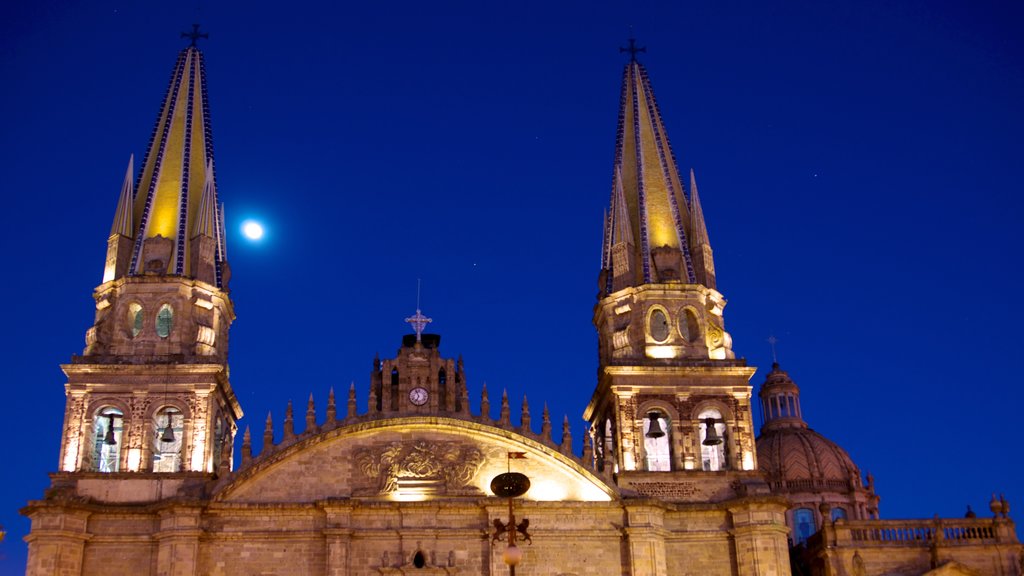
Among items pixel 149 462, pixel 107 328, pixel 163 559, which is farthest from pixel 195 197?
pixel 163 559

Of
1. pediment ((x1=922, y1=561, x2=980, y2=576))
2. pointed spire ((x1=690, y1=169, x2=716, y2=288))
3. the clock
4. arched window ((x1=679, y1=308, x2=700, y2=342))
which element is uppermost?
pointed spire ((x1=690, y1=169, x2=716, y2=288))

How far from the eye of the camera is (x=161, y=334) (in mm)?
47156

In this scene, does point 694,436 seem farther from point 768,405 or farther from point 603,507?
point 768,405

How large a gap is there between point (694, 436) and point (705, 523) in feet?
12.1

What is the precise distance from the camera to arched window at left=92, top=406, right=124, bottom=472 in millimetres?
45156

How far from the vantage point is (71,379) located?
45312 millimetres

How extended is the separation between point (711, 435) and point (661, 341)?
4.46 meters

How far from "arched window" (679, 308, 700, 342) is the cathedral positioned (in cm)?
9

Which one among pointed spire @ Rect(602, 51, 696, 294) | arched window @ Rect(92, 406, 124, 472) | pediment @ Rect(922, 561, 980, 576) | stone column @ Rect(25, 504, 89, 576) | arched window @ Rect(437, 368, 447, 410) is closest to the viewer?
stone column @ Rect(25, 504, 89, 576)

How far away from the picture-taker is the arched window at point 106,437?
45156 millimetres

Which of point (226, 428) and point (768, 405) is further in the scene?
point (768, 405)

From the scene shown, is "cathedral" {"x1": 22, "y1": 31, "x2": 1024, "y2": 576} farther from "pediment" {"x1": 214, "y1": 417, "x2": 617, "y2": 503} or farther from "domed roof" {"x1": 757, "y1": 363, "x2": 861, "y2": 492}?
"domed roof" {"x1": 757, "y1": 363, "x2": 861, "y2": 492}

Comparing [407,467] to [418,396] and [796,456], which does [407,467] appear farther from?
[796,456]

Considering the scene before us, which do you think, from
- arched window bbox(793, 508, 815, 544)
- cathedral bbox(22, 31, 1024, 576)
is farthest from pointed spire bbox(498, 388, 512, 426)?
arched window bbox(793, 508, 815, 544)
